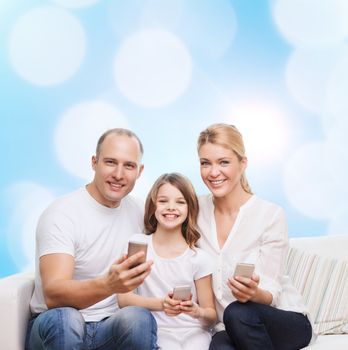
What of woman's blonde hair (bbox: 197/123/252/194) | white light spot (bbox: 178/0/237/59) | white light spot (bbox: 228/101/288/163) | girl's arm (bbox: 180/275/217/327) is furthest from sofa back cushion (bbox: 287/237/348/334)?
white light spot (bbox: 178/0/237/59)

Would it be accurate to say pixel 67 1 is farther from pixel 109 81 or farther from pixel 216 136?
pixel 216 136

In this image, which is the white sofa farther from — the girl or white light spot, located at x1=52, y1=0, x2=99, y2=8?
white light spot, located at x1=52, y1=0, x2=99, y2=8

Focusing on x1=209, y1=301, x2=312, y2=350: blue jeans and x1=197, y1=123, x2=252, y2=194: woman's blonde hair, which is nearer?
x1=209, y1=301, x2=312, y2=350: blue jeans

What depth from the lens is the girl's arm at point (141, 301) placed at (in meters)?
2.17

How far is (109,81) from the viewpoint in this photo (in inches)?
150

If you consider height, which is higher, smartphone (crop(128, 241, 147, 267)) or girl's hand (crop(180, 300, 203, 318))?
smartphone (crop(128, 241, 147, 267))

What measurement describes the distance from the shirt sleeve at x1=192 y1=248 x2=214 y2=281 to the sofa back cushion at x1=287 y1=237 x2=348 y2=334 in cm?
52

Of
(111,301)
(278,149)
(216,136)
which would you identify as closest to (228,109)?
(278,149)

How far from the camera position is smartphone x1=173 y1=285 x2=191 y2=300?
2.00 metres

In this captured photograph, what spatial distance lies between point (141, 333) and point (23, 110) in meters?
2.25

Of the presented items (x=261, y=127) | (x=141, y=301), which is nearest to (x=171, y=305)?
(x=141, y=301)

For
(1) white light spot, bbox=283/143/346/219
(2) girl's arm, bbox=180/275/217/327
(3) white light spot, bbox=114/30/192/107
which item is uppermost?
(3) white light spot, bbox=114/30/192/107

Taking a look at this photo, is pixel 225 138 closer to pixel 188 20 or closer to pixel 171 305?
pixel 171 305

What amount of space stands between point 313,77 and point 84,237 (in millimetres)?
2253
